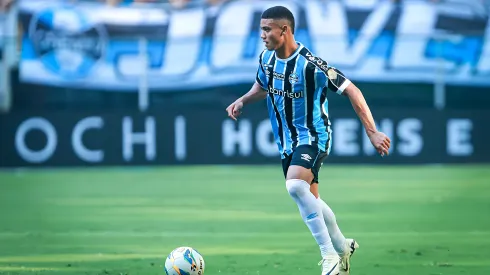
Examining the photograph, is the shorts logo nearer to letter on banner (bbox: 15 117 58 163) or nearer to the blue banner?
the blue banner

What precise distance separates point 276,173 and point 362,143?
1.92 m

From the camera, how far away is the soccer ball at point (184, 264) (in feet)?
25.2

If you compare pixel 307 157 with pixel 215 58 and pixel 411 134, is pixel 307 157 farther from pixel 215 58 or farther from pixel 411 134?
pixel 215 58

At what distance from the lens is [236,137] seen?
785 inches

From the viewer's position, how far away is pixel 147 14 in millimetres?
24922

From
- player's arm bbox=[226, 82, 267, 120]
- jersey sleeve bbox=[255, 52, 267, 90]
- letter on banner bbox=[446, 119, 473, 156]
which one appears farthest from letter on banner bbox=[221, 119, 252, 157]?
jersey sleeve bbox=[255, 52, 267, 90]

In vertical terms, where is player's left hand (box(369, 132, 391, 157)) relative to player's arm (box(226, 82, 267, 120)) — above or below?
below

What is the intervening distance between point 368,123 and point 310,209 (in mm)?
718

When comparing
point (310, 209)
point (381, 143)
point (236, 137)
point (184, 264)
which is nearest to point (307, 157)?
point (310, 209)

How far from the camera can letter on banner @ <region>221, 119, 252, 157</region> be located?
65.3ft

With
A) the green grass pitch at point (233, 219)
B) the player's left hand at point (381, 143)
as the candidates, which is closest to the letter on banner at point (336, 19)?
the green grass pitch at point (233, 219)

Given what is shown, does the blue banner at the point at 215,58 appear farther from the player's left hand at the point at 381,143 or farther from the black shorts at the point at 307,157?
the player's left hand at the point at 381,143

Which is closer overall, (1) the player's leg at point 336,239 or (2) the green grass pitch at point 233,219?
(1) the player's leg at point 336,239

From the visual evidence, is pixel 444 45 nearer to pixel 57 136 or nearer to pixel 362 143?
pixel 362 143
